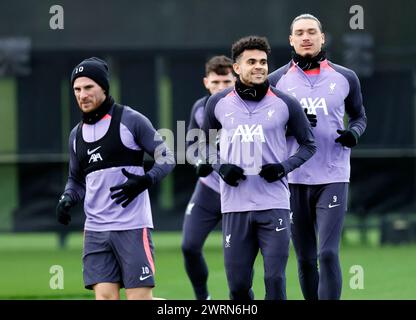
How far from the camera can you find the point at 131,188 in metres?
8.98

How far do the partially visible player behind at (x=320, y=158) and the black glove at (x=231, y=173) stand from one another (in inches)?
40.2

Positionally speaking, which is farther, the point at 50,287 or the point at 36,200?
the point at 36,200

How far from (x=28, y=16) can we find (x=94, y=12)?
3.63ft

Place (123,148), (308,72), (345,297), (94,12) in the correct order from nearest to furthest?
(123,148) → (308,72) → (345,297) → (94,12)

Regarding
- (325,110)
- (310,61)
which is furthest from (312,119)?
(310,61)

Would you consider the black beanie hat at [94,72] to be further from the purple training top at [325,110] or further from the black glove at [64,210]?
the purple training top at [325,110]

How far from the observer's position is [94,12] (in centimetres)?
2052

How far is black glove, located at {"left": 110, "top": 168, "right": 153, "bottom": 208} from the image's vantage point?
898 cm

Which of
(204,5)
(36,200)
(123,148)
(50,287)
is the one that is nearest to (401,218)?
(204,5)

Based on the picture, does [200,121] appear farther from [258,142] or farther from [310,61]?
[258,142]

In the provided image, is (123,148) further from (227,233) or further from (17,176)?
(17,176)

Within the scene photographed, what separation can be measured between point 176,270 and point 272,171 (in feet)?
25.4

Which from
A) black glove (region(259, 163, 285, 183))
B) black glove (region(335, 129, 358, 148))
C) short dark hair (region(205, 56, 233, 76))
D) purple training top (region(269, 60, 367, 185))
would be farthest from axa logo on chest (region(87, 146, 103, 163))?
Result: short dark hair (region(205, 56, 233, 76))

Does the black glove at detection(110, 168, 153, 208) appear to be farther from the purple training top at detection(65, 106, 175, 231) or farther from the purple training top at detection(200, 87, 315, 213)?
the purple training top at detection(200, 87, 315, 213)
